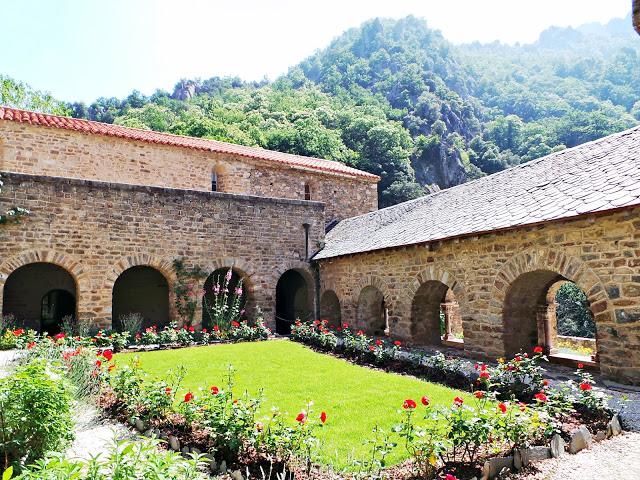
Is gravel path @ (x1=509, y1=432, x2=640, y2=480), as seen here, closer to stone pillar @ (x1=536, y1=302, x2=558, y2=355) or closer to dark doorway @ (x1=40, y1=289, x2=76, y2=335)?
stone pillar @ (x1=536, y1=302, x2=558, y2=355)

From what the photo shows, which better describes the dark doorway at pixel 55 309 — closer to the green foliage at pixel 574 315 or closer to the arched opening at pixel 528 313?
the arched opening at pixel 528 313

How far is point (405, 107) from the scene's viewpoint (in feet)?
207

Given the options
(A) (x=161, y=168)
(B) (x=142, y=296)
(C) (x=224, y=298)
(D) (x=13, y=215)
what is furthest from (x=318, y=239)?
(D) (x=13, y=215)

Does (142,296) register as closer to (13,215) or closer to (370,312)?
(13,215)

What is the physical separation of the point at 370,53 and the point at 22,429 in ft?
298

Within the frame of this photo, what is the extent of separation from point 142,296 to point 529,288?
12341mm

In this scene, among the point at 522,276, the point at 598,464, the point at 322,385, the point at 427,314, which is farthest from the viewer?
the point at 427,314

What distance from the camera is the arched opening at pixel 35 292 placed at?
13664 mm

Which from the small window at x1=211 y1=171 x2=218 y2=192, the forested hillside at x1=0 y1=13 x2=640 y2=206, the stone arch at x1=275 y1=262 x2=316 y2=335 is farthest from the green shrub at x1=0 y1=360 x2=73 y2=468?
the forested hillside at x1=0 y1=13 x2=640 y2=206

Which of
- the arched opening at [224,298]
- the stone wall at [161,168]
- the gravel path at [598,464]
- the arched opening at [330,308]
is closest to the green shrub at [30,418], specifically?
the gravel path at [598,464]

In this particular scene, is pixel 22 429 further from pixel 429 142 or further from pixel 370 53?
pixel 370 53

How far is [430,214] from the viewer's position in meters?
12.4

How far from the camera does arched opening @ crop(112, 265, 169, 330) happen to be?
15.0 metres

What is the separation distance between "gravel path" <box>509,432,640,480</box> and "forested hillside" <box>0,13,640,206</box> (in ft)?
114
